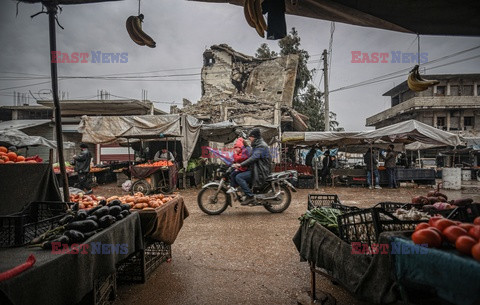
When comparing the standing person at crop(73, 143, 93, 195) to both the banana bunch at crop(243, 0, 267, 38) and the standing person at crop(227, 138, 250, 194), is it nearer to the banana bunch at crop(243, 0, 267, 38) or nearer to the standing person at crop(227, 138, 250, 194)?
the standing person at crop(227, 138, 250, 194)

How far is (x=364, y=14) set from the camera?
10.3 ft

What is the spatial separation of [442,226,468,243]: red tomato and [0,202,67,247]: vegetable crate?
3.31 m

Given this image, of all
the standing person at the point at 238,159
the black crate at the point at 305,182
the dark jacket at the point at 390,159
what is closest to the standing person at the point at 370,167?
the dark jacket at the point at 390,159

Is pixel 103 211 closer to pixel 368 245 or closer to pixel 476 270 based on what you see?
pixel 368 245

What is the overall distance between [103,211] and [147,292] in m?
1.17

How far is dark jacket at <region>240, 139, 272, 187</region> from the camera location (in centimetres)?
639

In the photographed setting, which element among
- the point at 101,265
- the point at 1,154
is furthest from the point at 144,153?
the point at 101,265

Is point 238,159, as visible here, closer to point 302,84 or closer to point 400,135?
point 400,135

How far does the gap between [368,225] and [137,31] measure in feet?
13.6

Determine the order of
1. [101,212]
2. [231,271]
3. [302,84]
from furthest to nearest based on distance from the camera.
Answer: [302,84], [231,271], [101,212]

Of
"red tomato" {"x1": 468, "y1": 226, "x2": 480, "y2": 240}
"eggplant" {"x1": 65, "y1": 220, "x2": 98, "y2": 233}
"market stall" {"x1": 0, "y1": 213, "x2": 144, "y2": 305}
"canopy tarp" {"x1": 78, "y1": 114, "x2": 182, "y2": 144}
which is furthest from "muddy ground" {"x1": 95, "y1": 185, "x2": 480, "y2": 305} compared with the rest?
"canopy tarp" {"x1": 78, "y1": 114, "x2": 182, "y2": 144}

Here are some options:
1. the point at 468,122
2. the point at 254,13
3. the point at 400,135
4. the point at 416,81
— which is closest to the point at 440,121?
the point at 468,122

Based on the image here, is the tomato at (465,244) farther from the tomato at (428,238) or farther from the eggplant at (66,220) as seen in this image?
the eggplant at (66,220)

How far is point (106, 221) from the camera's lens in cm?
267
